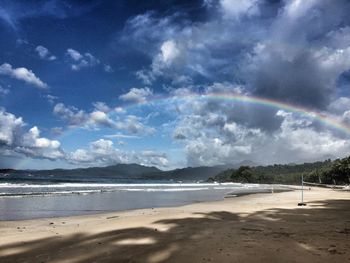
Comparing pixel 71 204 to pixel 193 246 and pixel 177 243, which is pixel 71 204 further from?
pixel 193 246

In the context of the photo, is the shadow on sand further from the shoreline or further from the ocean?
the ocean

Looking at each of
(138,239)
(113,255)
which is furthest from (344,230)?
(113,255)

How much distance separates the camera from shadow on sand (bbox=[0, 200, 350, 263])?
9.00 meters

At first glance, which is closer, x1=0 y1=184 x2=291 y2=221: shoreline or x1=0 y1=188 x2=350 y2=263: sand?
x1=0 y1=188 x2=350 y2=263: sand

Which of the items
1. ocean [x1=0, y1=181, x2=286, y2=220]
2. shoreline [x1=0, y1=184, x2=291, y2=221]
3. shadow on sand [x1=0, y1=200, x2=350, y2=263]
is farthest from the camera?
ocean [x1=0, y1=181, x2=286, y2=220]

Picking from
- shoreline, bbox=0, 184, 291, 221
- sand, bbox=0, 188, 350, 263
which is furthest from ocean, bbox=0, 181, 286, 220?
sand, bbox=0, 188, 350, 263

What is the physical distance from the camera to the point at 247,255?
29.8 ft

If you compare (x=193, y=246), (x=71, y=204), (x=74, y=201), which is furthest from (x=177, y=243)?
(x=74, y=201)

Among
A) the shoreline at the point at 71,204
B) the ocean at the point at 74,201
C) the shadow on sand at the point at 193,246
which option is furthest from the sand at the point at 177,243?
the ocean at the point at 74,201

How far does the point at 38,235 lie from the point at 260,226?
8.32 m

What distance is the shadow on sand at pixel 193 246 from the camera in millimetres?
9000

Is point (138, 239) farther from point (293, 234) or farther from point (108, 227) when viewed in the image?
point (293, 234)

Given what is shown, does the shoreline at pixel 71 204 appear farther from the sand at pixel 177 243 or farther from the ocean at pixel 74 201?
the sand at pixel 177 243

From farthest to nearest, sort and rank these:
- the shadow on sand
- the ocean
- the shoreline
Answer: the ocean < the shoreline < the shadow on sand
